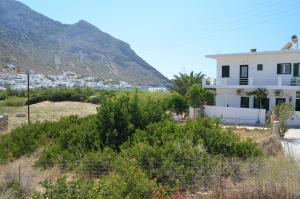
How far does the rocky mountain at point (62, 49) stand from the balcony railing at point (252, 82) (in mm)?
58270

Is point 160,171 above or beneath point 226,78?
beneath

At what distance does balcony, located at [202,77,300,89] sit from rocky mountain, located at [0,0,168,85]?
58.7 metres

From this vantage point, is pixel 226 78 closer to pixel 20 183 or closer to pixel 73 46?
pixel 20 183

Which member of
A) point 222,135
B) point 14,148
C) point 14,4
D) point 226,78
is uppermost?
point 14,4

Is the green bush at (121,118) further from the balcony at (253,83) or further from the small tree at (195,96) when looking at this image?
the balcony at (253,83)

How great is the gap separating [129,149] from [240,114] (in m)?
19.3

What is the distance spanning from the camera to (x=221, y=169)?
26.7 ft

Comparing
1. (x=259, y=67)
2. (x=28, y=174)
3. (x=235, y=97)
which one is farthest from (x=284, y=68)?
(x=28, y=174)

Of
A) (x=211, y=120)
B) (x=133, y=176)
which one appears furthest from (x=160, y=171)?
(x=211, y=120)

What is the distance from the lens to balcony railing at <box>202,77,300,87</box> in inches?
1142

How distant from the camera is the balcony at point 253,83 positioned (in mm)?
28906

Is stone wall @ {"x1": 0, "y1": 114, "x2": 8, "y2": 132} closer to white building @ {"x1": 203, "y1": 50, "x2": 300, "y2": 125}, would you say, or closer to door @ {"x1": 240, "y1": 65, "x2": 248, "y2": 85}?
white building @ {"x1": 203, "y1": 50, "x2": 300, "y2": 125}

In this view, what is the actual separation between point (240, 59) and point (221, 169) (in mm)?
24980

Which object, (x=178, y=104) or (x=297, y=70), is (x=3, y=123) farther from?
(x=297, y=70)
